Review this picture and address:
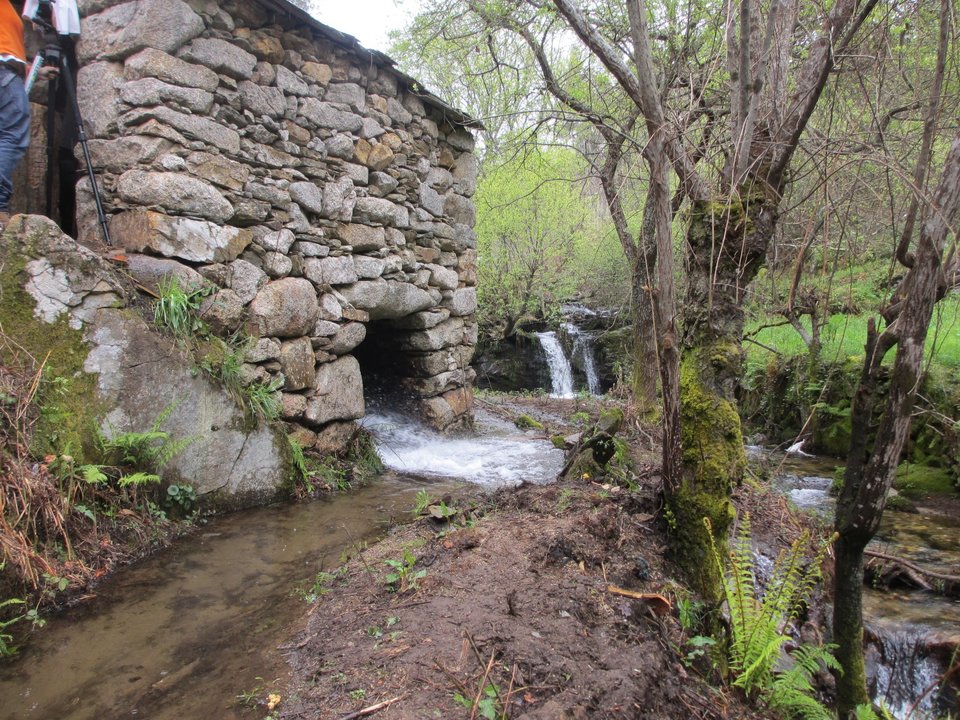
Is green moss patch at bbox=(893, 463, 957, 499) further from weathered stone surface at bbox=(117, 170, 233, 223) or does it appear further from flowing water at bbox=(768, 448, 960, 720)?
weathered stone surface at bbox=(117, 170, 233, 223)

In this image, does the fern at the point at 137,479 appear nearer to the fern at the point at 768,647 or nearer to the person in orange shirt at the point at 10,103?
the person in orange shirt at the point at 10,103

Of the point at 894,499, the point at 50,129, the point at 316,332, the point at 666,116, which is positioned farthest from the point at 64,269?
the point at 894,499

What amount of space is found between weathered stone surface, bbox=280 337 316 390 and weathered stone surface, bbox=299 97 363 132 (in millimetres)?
1900

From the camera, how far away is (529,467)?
215 inches

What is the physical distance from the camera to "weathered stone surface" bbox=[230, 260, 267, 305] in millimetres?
4290

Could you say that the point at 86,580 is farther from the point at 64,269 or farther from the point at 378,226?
the point at 378,226

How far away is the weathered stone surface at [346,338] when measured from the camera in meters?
5.18

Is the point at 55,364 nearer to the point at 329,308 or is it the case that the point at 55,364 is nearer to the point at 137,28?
the point at 329,308

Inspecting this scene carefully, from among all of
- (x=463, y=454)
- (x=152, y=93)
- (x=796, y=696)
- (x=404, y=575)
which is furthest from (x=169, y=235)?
(x=796, y=696)

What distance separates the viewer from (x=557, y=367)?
1277 centimetres

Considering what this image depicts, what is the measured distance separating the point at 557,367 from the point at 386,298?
7.61 m

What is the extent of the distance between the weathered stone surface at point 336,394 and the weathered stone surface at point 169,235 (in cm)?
134

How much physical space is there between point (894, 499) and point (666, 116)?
4.84 m

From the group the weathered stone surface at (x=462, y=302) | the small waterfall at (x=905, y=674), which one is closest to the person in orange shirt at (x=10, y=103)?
the weathered stone surface at (x=462, y=302)
